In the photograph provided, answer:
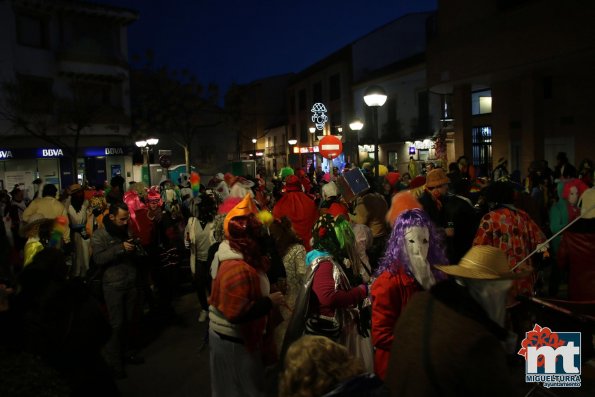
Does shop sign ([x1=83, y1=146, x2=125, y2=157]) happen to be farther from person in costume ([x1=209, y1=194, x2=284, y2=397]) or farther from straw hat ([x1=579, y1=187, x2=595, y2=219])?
person in costume ([x1=209, y1=194, x2=284, y2=397])

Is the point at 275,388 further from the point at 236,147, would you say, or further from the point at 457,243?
the point at 236,147

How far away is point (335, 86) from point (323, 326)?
40.5 m

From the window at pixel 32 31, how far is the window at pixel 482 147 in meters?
23.9

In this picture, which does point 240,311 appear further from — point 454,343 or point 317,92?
point 317,92

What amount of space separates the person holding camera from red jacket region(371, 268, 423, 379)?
11.1 feet

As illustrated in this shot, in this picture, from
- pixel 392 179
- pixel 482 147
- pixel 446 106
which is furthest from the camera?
pixel 446 106

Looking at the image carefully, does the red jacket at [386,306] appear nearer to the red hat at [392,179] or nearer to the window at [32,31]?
the red hat at [392,179]

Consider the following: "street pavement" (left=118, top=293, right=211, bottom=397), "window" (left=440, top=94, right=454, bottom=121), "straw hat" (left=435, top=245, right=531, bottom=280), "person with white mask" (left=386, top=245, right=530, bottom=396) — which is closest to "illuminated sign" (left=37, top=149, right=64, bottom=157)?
"window" (left=440, top=94, right=454, bottom=121)

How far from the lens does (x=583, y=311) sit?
454cm

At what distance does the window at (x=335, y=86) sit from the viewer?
4200 cm

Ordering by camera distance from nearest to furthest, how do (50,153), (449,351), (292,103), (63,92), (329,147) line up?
1. (449,351)
2. (329,147)
3. (50,153)
4. (63,92)
5. (292,103)

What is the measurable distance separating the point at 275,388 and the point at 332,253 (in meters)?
1.60

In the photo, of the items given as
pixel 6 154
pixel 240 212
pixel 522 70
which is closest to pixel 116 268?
pixel 240 212

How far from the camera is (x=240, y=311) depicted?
11.1ft
